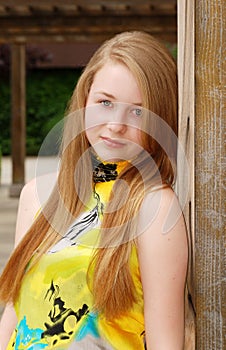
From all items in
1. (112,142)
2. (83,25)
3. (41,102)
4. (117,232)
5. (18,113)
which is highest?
(112,142)

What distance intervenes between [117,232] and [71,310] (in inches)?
5.0

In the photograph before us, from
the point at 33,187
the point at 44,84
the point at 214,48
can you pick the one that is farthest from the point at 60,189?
the point at 44,84

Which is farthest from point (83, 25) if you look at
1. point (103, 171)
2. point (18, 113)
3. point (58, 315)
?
point (58, 315)

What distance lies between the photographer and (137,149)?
1.25m

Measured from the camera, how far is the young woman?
117 cm

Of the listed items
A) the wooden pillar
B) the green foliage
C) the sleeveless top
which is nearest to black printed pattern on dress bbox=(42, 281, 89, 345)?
the sleeveless top

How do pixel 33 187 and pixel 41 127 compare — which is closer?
pixel 33 187

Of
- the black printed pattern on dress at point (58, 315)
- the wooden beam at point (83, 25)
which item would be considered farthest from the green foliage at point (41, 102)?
the black printed pattern on dress at point (58, 315)

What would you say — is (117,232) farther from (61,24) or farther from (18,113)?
(18,113)

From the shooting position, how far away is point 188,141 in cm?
141

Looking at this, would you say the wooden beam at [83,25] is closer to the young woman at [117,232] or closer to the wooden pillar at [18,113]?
the wooden pillar at [18,113]

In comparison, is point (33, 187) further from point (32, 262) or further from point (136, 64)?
point (136, 64)

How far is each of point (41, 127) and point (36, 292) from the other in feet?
68.3

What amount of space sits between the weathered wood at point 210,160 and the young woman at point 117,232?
3 cm
